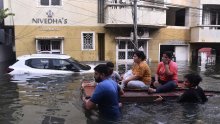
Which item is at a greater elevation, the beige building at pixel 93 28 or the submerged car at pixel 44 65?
the beige building at pixel 93 28

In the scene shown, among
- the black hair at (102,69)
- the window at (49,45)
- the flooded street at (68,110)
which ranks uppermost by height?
the window at (49,45)

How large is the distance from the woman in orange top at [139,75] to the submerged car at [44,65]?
5.21 m

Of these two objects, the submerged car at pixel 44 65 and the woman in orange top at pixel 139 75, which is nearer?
the woman in orange top at pixel 139 75

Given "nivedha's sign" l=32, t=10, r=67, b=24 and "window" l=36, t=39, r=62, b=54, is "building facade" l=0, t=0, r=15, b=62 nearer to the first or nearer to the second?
"window" l=36, t=39, r=62, b=54

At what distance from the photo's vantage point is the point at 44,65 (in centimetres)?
1482

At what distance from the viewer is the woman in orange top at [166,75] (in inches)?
393

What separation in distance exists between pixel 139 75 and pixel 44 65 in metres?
6.11

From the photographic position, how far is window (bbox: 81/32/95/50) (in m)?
25.0

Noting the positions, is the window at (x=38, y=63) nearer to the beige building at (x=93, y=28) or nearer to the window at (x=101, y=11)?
the beige building at (x=93, y=28)

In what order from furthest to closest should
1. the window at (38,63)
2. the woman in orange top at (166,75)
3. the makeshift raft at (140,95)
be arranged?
the window at (38,63)
the woman in orange top at (166,75)
the makeshift raft at (140,95)

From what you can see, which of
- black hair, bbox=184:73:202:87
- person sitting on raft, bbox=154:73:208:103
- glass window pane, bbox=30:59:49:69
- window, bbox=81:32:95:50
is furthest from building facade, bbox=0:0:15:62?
black hair, bbox=184:73:202:87

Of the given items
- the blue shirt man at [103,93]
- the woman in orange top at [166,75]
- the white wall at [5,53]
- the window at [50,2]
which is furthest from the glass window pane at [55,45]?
the blue shirt man at [103,93]

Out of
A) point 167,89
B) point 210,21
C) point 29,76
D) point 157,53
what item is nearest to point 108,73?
point 167,89

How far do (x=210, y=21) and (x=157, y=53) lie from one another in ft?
20.0
